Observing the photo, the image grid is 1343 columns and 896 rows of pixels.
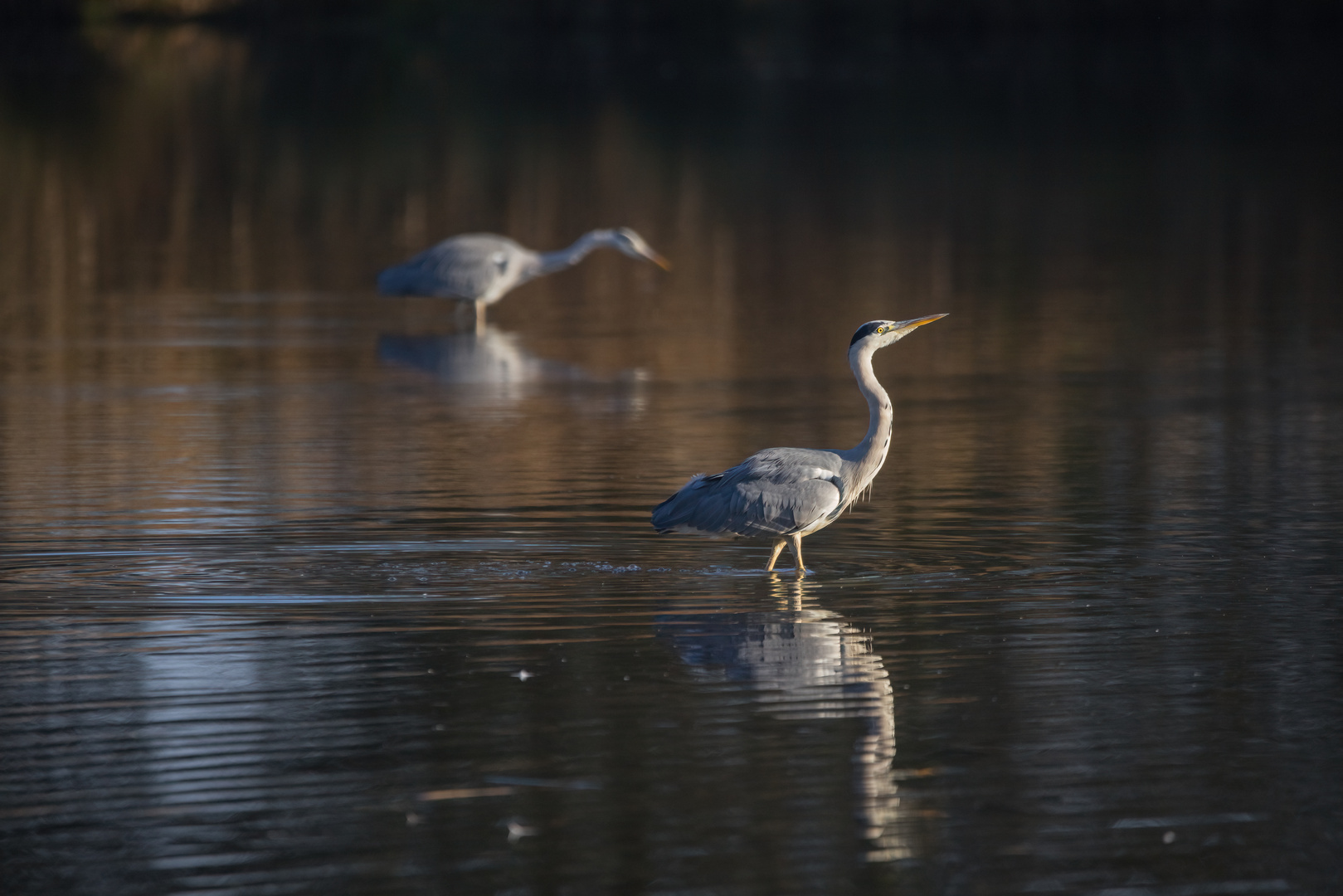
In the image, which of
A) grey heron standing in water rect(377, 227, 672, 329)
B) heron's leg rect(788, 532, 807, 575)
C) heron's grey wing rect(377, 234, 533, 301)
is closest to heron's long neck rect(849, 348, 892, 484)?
heron's leg rect(788, 532, 807, 575)

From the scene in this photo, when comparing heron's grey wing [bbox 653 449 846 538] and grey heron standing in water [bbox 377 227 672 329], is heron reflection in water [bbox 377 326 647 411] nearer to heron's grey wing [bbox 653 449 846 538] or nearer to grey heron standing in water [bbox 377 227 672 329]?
grey heron standing in water [bbox 377 227 672 329]

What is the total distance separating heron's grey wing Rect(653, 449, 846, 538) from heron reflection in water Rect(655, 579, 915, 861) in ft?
1.14

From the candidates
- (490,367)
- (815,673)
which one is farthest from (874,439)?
(490,367)

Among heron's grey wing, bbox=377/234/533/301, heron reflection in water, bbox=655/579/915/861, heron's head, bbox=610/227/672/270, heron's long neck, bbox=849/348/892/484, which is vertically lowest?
heron reflection in water, bbox=655/579/915/861

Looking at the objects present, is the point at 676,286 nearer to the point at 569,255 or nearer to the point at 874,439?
the point at 569,255

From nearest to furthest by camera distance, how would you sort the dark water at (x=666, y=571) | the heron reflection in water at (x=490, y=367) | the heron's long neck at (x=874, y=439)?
the dark water at (x=666, y=571) → the heron's long neck at (x=874, y=439) → the heron reflection in water at (x=490, y=367)

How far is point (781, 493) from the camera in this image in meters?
10.8

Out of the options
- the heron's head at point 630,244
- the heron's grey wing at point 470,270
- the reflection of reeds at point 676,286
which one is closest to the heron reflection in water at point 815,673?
the reflection of reeds at point 676,286

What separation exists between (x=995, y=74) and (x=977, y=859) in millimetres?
64807

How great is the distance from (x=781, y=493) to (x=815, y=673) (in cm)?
185

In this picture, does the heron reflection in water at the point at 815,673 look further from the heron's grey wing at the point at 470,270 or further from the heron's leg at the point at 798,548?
the heron's grey wing at the point at 470,270

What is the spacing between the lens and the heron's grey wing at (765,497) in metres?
10.8

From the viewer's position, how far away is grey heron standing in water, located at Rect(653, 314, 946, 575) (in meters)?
10.8

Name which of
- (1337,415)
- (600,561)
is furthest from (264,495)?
(1337,415)
